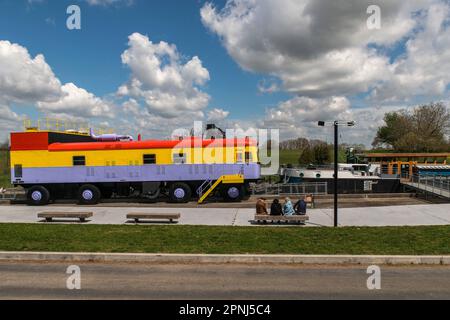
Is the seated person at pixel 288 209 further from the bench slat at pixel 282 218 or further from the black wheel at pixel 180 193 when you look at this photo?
the black wheel at pixel 180 193

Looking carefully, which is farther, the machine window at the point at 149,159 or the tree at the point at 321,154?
the tree at the point at 321,154

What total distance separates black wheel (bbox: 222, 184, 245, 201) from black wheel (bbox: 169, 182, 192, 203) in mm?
2282

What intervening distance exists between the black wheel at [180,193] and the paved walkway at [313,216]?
2.33 metres

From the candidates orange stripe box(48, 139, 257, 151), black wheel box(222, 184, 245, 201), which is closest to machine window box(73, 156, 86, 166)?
orange stripe box(48, 139, 257, 151)

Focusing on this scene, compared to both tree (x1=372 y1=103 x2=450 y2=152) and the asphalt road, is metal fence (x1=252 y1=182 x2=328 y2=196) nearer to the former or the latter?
the asphalt road

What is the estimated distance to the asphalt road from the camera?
24.4 feet

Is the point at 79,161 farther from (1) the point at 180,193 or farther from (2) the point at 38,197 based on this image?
(1) the point at 180,193

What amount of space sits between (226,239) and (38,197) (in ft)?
52.1

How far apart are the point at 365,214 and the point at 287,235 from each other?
7147mm

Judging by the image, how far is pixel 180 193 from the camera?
850 inches

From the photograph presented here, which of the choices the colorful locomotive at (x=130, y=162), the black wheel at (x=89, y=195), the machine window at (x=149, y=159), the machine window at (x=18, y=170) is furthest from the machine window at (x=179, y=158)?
the machine window at (x=18, y=170)

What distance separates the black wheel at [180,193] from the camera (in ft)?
70.7

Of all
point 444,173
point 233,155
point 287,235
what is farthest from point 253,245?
point 444,173

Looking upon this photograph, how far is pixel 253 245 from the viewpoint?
10477 millimetres
